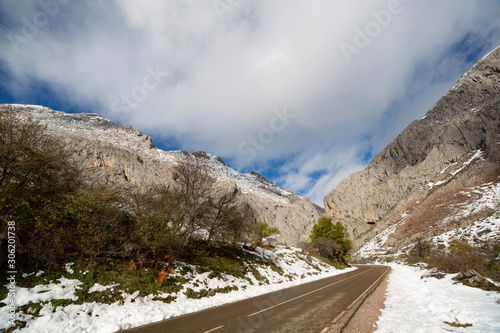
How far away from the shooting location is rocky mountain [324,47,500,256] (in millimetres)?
73625

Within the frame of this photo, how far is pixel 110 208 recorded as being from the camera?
39.0ft

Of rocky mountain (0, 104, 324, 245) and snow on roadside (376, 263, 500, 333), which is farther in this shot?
rocky mountain (0, 104, 324, 245)

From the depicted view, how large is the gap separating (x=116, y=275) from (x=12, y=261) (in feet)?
13.5

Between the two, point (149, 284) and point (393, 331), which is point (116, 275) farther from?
point (393, 331)

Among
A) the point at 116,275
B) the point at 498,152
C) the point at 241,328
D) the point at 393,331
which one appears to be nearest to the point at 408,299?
the point at 393,331

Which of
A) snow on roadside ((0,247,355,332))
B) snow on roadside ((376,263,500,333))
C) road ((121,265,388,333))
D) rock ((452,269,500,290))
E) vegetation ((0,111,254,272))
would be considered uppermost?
vegetation ((0,111,254,272))

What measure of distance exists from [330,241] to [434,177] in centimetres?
11021

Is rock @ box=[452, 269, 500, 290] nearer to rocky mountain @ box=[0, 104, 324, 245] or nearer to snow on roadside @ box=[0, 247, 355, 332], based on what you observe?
snow on roadside @ box=[0, 247, 355, 332]

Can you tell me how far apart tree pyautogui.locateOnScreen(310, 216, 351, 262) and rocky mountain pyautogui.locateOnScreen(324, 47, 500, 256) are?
117ft

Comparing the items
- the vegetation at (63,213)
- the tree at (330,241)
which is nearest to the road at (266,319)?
the vegetation at (63,213)

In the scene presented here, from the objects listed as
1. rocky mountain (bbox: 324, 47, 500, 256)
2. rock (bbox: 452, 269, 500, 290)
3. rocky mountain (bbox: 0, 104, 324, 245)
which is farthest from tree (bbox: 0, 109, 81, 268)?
rocky mountain (bbox: 324, 47, 500, 256)

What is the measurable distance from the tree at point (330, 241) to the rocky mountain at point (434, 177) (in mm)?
35651

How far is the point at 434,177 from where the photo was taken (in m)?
112

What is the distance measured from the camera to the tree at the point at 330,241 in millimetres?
40875
